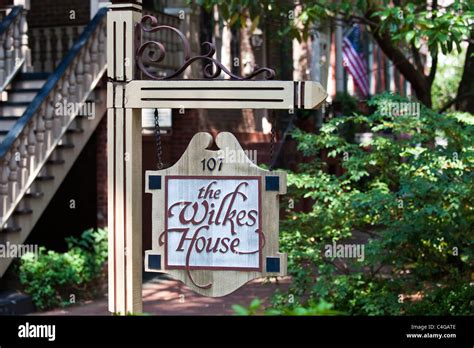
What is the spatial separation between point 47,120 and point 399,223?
18.5 ft

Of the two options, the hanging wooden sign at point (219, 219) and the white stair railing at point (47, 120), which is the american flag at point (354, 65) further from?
the hanging wooden sign at point (219, 219)

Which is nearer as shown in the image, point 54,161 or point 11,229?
point 11,229

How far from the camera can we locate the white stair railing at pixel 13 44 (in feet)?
46.0

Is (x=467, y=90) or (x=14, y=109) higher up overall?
(x=467, y=90)

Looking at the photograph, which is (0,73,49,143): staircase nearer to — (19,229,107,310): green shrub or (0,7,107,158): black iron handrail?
(0,7,107,158): black iron handrail

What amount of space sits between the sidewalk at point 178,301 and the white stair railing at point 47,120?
157 centimetres

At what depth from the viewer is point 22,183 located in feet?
40.6

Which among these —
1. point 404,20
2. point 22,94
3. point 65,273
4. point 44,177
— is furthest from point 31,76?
point 404,20

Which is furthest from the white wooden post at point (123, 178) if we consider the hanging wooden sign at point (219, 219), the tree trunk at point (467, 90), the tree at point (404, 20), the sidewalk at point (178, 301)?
the tree trunk at point (467, 90)

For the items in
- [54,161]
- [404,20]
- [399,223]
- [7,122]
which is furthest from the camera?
[7,122]

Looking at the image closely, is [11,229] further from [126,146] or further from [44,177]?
[126,146]

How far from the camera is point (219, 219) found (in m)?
5.76

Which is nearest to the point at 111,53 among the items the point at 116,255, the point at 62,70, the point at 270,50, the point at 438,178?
the point at 116,255
